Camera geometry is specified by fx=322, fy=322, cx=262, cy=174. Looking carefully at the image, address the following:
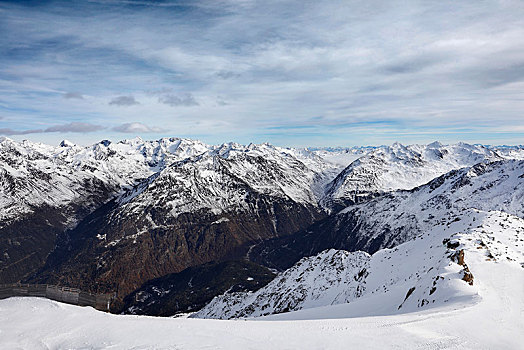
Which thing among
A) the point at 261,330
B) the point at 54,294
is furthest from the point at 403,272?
the point at 54,294

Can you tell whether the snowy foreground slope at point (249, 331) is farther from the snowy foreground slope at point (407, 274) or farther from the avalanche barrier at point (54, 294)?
the snowy foreground slope at point (407, 274)

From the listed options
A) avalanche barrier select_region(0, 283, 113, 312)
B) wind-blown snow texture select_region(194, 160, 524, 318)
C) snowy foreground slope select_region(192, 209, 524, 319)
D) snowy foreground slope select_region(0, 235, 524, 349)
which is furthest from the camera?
wind-blown snow texture select_region(194, 160, 524, 318)

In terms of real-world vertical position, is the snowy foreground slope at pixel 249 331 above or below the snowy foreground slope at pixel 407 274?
above

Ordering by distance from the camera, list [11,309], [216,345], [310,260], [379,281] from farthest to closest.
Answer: [310,260], [379,281], [11,309], [216,345]

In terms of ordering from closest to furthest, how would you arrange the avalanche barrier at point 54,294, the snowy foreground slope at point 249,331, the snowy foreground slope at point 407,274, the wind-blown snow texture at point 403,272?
the snowy foreground slope at point 249,331 → the avalanche barrier at point 54,294 → the snowy foreground slope at point 407,274 → the wind-blown snow texture at point 403,272

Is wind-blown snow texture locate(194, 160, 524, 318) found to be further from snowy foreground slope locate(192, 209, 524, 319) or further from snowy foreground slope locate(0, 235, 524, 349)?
snowy foreground slope locate(0, 235, 524, 349)

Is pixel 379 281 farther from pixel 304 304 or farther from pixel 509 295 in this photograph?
pixel 509 295

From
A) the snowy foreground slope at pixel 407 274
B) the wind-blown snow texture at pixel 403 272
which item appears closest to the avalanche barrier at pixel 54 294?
the snowy foreground slope at pixel 407 274

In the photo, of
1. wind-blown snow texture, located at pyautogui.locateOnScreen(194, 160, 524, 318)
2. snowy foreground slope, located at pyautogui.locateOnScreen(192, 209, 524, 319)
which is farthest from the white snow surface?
wind-blown snow texture, located at pyautogui.locateOnScreen(194, 160, 524, 318)

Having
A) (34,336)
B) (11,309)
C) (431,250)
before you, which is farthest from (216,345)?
(431,250)
